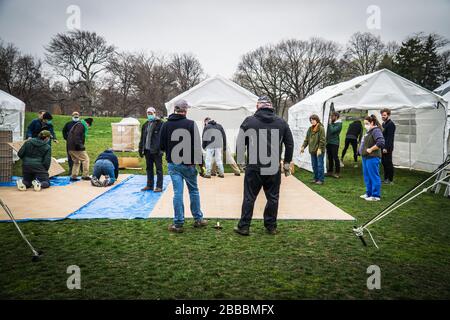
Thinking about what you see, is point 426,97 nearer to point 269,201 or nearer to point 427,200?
point 427,200

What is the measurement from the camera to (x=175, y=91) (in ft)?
172

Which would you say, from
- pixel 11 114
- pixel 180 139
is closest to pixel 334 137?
pixel 180 139

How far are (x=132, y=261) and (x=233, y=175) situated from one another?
23.0 ft

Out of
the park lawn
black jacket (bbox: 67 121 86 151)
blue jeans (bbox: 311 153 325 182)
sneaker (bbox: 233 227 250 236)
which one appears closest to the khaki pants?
black jacket (bbox: 67 121 86 151)

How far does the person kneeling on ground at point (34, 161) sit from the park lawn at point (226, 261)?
10.4 feet

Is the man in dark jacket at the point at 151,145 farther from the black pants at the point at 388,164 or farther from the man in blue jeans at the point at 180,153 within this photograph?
the black pants at the point at 388,164

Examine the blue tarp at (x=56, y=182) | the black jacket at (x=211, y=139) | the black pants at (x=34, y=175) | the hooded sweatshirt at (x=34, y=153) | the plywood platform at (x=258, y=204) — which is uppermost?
the black jacket at (x=211, y=139)

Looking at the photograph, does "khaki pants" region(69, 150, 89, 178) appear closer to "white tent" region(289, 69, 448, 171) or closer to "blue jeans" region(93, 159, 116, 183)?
"blue jeans" region(93, 159, 116, 183)

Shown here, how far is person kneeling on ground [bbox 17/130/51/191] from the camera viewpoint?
771cm

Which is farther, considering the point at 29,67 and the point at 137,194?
the point at 29,67

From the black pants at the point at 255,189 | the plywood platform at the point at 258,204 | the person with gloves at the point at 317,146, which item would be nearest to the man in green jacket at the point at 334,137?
the person with gloves at the point at 317,146

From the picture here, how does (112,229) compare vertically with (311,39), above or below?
below

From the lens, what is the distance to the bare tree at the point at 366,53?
43.2 meters
